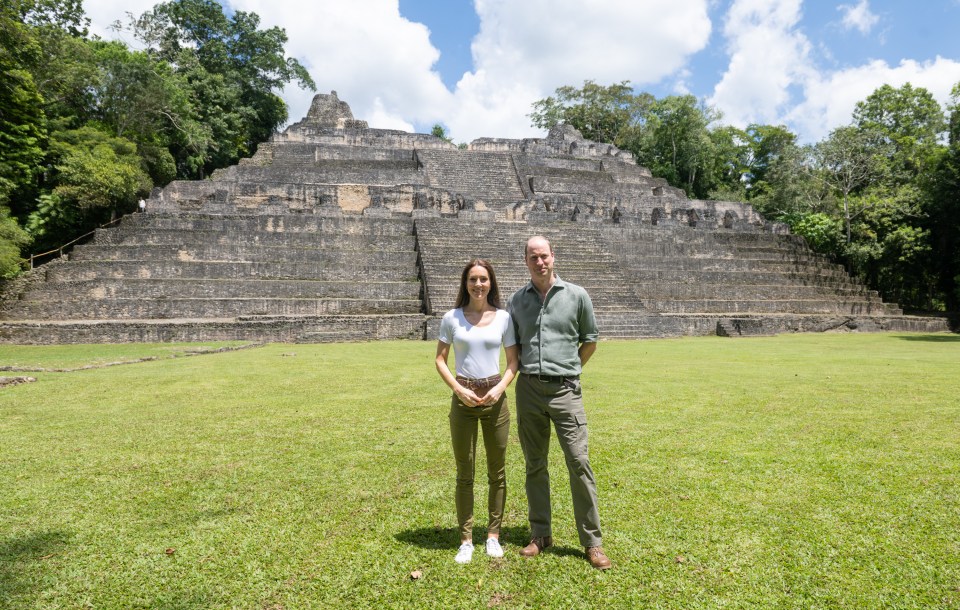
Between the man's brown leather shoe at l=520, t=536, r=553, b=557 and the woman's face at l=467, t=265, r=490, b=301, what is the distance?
1286 mm

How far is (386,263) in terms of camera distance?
16.6 meters

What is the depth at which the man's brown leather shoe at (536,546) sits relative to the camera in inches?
103

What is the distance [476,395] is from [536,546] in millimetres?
860

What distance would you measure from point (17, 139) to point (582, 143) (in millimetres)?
26801

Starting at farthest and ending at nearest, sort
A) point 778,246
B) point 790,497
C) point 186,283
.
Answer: point 778,246
point 186,283
point 790,497

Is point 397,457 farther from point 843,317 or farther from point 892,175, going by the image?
point 892,175

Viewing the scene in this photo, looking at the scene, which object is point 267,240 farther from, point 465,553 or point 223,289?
point 465,553

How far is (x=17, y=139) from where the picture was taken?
17.6 m

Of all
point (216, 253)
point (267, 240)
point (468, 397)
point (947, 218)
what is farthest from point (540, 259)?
point (947, 218)

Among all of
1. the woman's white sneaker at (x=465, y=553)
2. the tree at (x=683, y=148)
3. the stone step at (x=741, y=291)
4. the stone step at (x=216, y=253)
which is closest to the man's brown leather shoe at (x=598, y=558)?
the woman's white sneaker at (x=465, y=553)

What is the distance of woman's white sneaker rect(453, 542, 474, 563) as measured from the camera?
100 inches

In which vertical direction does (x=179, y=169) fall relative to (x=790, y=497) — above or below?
above

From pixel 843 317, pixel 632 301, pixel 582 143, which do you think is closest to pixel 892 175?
pixel 843 317

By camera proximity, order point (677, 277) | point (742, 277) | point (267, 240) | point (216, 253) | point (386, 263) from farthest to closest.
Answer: point (742, 277)
point (677, 277)
point (267, 240)
point (386, 263)
point (216, 253)
